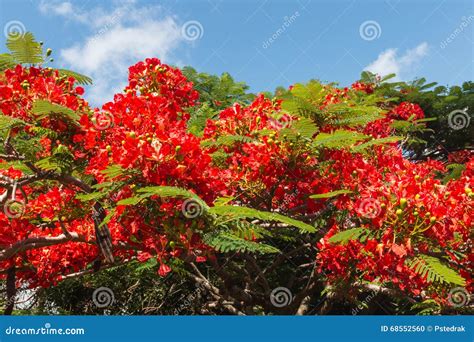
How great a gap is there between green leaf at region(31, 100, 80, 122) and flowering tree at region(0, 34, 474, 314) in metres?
0.01

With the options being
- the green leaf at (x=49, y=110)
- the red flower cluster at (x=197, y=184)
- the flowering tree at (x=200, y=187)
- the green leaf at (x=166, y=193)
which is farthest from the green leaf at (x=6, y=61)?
the green leaf at (x=166, y=193)

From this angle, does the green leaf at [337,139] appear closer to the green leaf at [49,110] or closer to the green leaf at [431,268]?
the green leaf at [431,268]

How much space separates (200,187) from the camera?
9.72 feet

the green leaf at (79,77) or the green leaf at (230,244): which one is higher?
the green leaf at (79,77)

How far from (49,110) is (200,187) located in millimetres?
1227

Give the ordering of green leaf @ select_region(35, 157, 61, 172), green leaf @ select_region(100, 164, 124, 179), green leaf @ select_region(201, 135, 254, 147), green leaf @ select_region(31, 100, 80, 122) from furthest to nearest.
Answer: green leaf @ select_region(201, 135, 254, 147) → green leaf @ select_region(35, 157, 61, 172) → green leaf @ select_region(31, 100, 80, 122) → green leaf @ select_region(100, 164, 124, 179)

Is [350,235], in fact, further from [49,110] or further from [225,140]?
[49,110]

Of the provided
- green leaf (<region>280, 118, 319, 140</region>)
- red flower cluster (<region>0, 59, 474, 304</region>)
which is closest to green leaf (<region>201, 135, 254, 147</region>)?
red flower cluster (<region>0, 59, 474, 304</region>)

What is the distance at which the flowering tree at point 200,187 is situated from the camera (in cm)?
285

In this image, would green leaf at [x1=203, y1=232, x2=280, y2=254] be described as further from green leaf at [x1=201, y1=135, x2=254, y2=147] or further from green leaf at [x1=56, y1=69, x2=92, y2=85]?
green leaf at [x1=56, y1=69, x2=92, y2=85]

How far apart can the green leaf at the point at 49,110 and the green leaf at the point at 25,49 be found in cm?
70

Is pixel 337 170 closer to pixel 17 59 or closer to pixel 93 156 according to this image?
pixel 93 156

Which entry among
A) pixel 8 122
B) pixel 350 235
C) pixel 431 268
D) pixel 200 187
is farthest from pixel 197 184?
pixel 431 268

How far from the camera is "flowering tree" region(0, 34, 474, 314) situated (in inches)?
112
